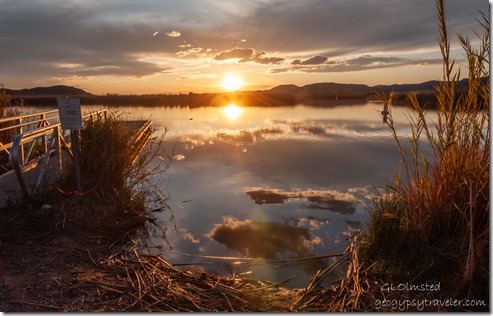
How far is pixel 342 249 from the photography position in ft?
15.2

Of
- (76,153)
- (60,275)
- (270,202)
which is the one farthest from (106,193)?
(270,202)

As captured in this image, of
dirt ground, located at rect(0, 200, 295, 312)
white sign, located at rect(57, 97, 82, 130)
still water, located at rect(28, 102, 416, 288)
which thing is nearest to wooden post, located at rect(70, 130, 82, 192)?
white sign, located at rect(57, 97, 82, 130)

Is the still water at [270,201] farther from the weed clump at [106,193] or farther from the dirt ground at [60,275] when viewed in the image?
the dirt ground at [60,275]

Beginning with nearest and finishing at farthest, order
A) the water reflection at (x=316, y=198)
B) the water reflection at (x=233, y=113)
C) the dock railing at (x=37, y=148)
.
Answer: the dock railing at (x=37, y=148) < the water reflection at (x=316, y=198) < the water reflection at (x=233, y=113)

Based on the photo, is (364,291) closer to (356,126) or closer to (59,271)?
(59,271)

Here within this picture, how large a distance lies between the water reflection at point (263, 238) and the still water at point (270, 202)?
1cm

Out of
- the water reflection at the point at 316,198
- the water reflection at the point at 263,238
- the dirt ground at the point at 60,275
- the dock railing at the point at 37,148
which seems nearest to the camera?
the dirt ground at the point at 60,275

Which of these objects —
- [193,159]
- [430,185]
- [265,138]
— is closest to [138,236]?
[430,185]

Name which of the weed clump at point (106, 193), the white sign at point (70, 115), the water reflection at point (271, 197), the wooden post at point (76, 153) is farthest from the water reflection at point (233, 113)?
the white sign at point (70, 115)

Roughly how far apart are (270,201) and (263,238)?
1615 mm

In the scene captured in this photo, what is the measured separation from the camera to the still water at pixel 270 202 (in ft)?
14.5

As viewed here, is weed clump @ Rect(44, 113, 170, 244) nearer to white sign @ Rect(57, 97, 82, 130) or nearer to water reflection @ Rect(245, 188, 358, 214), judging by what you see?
white sign @ Rect(57, 97, 82, 130)

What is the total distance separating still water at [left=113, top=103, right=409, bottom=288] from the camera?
4.46 metres

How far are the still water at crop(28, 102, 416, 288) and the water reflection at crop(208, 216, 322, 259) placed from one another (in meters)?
0.01
